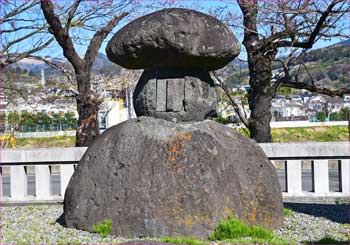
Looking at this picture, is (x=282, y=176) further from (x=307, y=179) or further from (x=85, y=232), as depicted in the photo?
(x=85, y=232)

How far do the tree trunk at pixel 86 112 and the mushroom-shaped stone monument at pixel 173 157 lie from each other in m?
5.32

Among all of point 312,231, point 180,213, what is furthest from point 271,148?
point 180,213

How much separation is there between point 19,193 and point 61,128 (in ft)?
109

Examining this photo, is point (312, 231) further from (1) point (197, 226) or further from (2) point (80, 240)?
(2) point (80, 240)

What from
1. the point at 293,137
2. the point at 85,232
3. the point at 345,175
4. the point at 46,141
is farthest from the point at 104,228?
the point at 293,137

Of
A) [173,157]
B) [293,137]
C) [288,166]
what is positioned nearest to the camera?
[173,157]

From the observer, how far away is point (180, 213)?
6328 mm

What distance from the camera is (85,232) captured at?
662 cm

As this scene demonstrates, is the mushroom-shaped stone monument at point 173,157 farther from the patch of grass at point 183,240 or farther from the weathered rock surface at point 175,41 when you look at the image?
the patch of grass at point 183,240

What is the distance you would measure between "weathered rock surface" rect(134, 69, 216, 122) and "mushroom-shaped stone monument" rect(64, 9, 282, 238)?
13 millimetres

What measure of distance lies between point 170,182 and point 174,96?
4.07 feet

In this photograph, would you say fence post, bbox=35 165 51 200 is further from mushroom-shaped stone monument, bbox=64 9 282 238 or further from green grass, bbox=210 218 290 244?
green grass, bbox=210 218 290 244

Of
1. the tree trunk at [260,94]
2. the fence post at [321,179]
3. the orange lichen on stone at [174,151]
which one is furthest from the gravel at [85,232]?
the tree trunk at [260,94]

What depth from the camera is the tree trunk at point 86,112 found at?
12516mm
